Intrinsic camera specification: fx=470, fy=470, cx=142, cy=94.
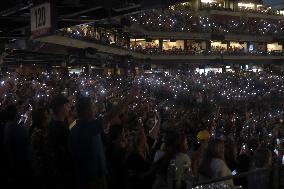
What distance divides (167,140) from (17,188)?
2.09 m

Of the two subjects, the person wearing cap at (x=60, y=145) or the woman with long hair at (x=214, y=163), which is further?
the woman with long hair at (x=214, y=163)

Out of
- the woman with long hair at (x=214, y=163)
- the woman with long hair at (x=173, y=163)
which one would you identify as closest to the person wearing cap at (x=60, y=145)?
the woman with long hair at (x=173, y=163)

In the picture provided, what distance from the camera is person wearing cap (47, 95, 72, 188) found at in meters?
5.68

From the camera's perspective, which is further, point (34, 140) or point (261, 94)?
point (261, 94)

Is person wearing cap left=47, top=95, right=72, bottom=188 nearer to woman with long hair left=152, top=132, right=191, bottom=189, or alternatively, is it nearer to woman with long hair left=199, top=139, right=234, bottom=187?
woman with long hair left=152, top=132, right=191, bottom=189

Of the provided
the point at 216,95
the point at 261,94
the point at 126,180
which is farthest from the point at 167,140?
the point at 261,94

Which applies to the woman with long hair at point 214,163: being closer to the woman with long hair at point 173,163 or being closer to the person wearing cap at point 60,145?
the woman with long hair at point 173,163

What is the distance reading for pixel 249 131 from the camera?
1471cm

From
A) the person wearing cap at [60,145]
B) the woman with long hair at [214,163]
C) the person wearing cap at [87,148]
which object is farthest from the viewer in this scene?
the woman with long hair at [214,163]

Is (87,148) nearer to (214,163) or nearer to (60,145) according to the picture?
(60,145)

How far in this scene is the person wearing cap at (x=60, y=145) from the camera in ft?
18.6

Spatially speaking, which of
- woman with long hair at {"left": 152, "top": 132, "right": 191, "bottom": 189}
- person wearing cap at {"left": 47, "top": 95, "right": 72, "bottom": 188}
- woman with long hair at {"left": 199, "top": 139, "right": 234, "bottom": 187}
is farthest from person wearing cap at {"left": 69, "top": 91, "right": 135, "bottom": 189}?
woman with long hair at {"left": 199, "top": 139, "right": 234, "bottom": 187}

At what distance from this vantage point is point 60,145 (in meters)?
5.84

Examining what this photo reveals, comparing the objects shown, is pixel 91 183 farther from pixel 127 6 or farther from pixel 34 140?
pixel 127 6
